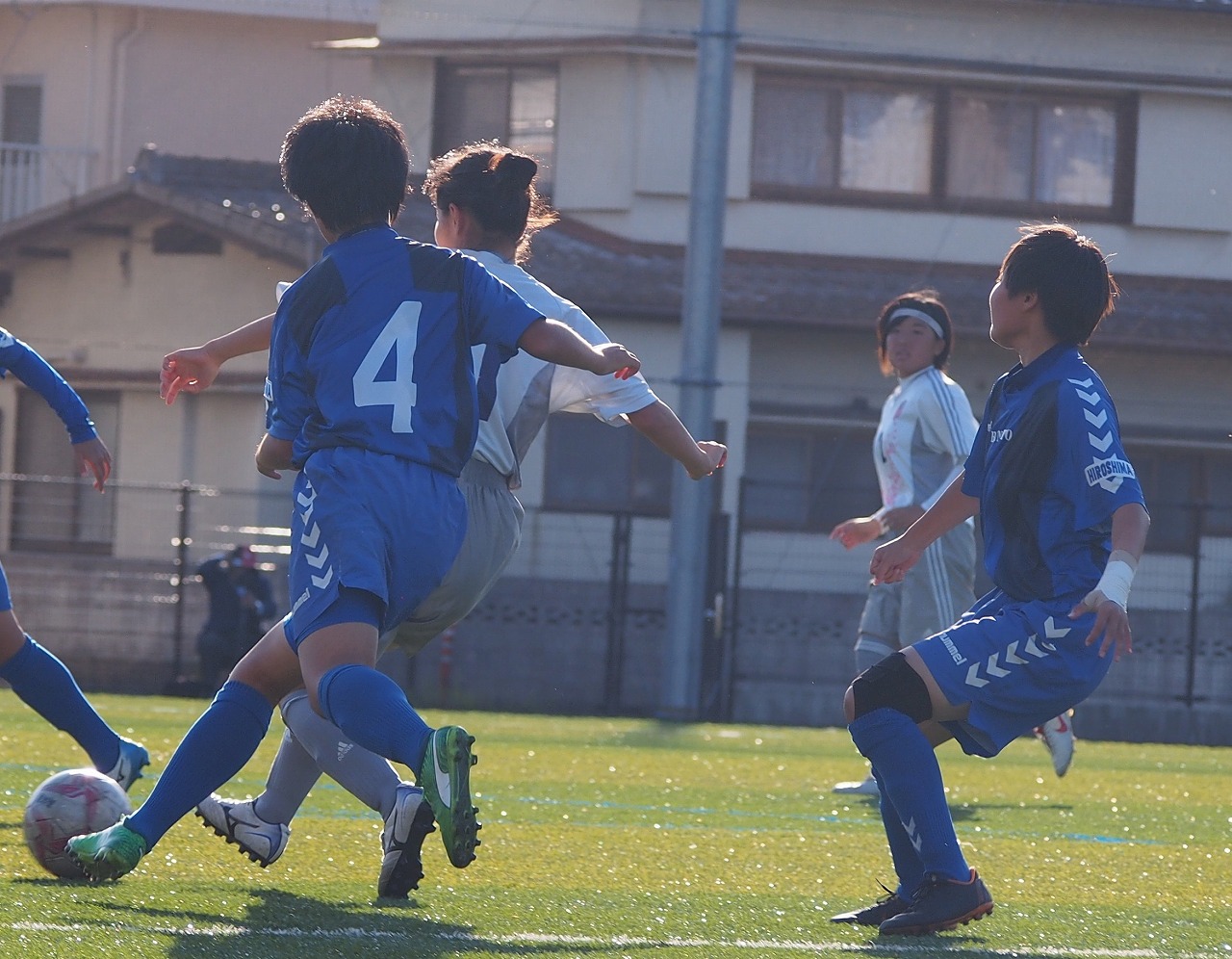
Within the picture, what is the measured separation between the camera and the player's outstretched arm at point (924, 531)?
182 inches

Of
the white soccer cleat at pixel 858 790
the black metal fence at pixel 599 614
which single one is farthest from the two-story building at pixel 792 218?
the white soccer cleat at pixel 858 790

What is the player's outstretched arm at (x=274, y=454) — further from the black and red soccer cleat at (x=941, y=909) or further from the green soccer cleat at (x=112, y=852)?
the black and red soccer cleat at (x=941, y=909)

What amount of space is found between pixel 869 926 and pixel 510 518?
125cm

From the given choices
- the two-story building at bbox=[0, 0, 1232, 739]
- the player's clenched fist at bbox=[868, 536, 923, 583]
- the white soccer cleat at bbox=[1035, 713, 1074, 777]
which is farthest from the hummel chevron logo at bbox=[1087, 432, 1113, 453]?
the two-story building at bbox=[0, 0, 1232, 739]

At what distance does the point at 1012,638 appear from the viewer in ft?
13.5

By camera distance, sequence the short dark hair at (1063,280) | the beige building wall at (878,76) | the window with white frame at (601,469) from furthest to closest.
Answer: the beige building wall at (878,76)
the window with white frame at (601,469)
the short dark hair at (1063,280)

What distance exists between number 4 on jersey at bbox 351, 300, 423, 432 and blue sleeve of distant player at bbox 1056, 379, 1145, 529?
1426 mm

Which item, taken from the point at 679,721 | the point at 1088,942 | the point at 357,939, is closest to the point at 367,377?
the point at 357,939

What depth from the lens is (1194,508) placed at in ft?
53.6

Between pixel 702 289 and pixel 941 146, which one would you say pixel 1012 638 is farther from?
pixel 941 146

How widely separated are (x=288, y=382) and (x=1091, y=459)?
68.9 inches

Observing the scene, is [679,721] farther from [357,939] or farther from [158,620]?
[357,939]

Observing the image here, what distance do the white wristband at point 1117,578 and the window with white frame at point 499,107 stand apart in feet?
59.1

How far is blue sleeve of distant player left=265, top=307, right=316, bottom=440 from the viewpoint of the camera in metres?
4.12
